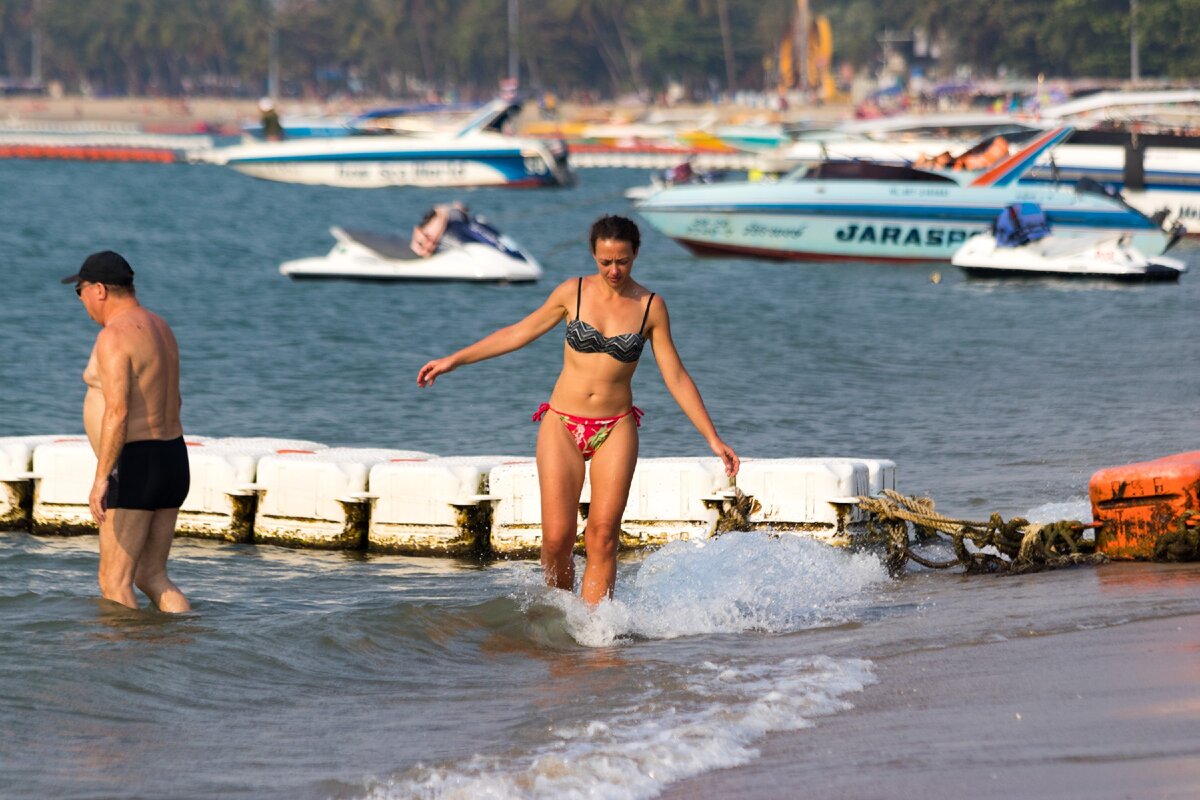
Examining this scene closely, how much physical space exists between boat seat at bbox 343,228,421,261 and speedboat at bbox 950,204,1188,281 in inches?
381

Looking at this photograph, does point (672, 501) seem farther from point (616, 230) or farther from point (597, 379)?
point (616, 230)

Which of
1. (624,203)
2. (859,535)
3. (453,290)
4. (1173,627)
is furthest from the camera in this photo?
(624,203)

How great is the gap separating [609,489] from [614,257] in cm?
103

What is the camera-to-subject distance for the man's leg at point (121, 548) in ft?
25.0

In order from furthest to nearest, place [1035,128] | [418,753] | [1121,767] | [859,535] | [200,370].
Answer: [1035,128], [200,370], [859,535], [418,753], [1121,767]

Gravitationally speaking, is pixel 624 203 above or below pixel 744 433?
above

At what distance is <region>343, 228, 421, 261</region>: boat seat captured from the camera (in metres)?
30.3

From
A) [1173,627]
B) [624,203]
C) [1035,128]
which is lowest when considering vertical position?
[1173,627]

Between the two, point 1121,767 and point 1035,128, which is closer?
point 1121,767

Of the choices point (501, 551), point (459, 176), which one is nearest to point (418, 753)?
point (501, 551)

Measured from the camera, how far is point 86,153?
303 feet

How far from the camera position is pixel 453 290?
1177 inches

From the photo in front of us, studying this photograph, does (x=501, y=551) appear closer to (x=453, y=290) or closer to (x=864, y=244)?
(x=453, y=290)

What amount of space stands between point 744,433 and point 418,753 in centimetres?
951
